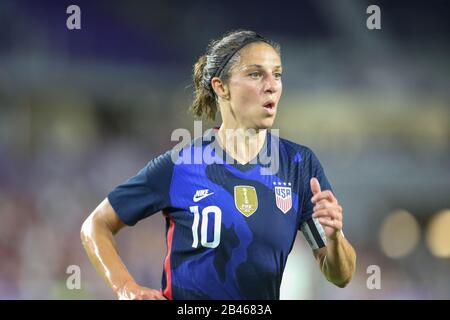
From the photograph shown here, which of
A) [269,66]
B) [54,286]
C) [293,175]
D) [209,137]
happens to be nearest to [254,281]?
[293,175]

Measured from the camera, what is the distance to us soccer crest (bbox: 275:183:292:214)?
3172mm

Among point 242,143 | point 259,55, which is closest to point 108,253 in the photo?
point 242,143

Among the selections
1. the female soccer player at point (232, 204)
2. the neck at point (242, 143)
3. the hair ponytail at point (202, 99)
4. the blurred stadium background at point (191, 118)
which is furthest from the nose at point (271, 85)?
the blurred stadium background at point (191, 118)

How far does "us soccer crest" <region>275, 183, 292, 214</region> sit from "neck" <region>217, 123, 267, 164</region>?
A: 0.73 ft

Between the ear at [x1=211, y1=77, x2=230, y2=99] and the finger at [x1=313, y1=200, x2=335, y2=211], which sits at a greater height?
the ear at [x1=211, y1=77, x2=230, y2=99]

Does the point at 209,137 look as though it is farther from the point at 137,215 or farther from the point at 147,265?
the point at 147,265

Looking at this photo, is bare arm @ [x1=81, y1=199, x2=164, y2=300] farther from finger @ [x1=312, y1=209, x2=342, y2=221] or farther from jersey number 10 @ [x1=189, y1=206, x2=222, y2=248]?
finger @ [x1=312, y1=209, x2=342, y2=221]

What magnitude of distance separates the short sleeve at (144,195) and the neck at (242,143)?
0.31 m

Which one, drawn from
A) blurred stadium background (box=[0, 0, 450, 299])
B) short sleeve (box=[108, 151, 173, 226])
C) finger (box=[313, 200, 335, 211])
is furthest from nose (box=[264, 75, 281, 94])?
blurred stadium background (box=[0, 0, 450, 299])

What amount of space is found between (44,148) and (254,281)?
4953 millimetres

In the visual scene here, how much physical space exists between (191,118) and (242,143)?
4157 millimetres

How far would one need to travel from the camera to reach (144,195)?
3.21 metres

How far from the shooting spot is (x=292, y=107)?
25.8ft
